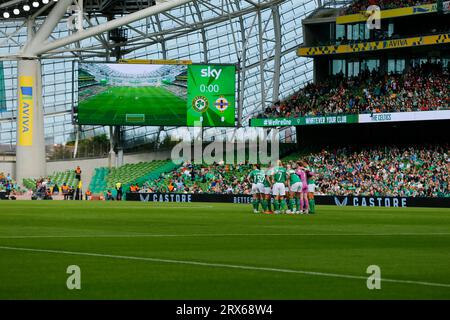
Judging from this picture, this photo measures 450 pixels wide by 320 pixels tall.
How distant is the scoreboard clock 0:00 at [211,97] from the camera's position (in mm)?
66000

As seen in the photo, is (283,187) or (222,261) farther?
(283,187)

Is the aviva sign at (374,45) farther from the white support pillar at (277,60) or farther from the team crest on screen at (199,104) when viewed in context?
the team crest on screen at (199,104)

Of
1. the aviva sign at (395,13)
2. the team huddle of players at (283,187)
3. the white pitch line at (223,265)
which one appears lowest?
the white pitch line at (223,265)

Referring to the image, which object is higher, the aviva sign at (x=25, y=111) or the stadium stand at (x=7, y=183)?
the aviva sign at (x=25, y=111)

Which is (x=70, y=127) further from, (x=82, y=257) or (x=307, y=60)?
(x=82, y=257)

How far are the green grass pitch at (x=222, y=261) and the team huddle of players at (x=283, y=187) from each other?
26.5ft

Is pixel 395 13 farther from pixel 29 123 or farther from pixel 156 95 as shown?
pixel 29 123

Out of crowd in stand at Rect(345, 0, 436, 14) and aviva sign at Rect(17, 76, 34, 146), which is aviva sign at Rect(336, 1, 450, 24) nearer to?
crowd in stand at Rect(345, 0, 436, 14)

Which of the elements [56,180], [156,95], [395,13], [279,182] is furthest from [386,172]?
[279,182]

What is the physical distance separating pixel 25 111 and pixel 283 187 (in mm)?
36737

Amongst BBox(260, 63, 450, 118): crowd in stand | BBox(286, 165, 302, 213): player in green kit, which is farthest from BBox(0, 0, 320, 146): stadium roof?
BBox(286, 165, 302, 213): player in green kit

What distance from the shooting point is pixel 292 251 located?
1686 cm

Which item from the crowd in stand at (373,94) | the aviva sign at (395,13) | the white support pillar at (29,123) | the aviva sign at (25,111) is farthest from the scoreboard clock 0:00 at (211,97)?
the aviva sign at (25,111)

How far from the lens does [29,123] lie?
2633 inches
